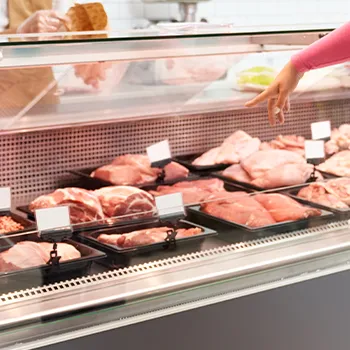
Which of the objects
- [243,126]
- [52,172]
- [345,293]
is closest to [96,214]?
[52,172]

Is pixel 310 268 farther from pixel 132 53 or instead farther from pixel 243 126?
pixel 243 126

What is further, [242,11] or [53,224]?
[242,11]

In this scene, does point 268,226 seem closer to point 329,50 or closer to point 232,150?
point 329,50

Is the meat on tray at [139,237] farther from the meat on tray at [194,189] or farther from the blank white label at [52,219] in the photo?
the meat on tray at [194,189]

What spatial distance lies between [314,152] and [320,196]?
0.50 m

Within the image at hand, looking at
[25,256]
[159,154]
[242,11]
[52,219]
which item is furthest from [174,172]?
[242,11]

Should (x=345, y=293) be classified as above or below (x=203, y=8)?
below

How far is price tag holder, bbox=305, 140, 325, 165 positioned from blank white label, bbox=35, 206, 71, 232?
1310 mm

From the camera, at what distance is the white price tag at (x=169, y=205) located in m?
2.17

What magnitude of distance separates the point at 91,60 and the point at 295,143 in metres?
1.43

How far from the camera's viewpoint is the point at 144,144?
2.93 meters

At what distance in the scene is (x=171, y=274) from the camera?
6.53 feet

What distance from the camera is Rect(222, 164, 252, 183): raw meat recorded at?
2828 millimetres

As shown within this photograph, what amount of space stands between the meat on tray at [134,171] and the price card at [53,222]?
720 millimetres
